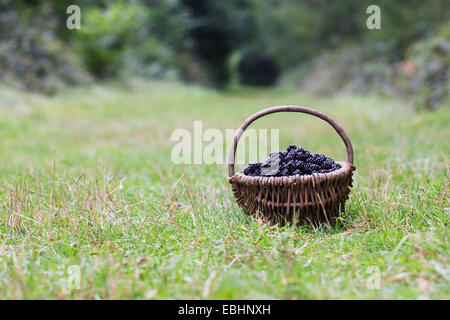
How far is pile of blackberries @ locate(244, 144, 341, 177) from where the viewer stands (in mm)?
2281

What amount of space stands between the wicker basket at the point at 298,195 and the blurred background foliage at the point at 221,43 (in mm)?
4978

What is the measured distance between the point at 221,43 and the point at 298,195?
2112 centimetres

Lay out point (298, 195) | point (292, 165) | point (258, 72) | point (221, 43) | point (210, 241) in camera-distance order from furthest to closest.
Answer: point (258, 72) < point (221, 43) < point (292, 165) < point (298, 195) < point (210, 241)

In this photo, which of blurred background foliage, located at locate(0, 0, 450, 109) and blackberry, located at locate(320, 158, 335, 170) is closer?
→ blackberry, located at locate(320, 158, 335, 170)

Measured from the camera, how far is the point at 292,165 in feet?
7.50

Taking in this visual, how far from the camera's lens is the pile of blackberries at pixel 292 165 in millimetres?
2281

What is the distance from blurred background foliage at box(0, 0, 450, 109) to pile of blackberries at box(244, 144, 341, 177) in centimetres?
483

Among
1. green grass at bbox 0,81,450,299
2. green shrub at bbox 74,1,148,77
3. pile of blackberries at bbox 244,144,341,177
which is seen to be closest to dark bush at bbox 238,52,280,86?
green shrub at bbox 74,1,148,77

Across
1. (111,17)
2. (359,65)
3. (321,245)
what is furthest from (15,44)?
(359,65)

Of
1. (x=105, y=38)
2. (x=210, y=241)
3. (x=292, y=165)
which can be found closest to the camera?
(x=210, y=241)

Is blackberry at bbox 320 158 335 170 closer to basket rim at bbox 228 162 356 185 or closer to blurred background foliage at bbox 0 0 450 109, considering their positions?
basket rim at bbox 228 162 356 185

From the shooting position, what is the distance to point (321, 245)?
2.00 meters

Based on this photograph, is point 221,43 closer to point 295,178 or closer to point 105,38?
point 105,38

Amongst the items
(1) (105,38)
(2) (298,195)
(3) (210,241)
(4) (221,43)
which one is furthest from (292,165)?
(4) (221,43)
